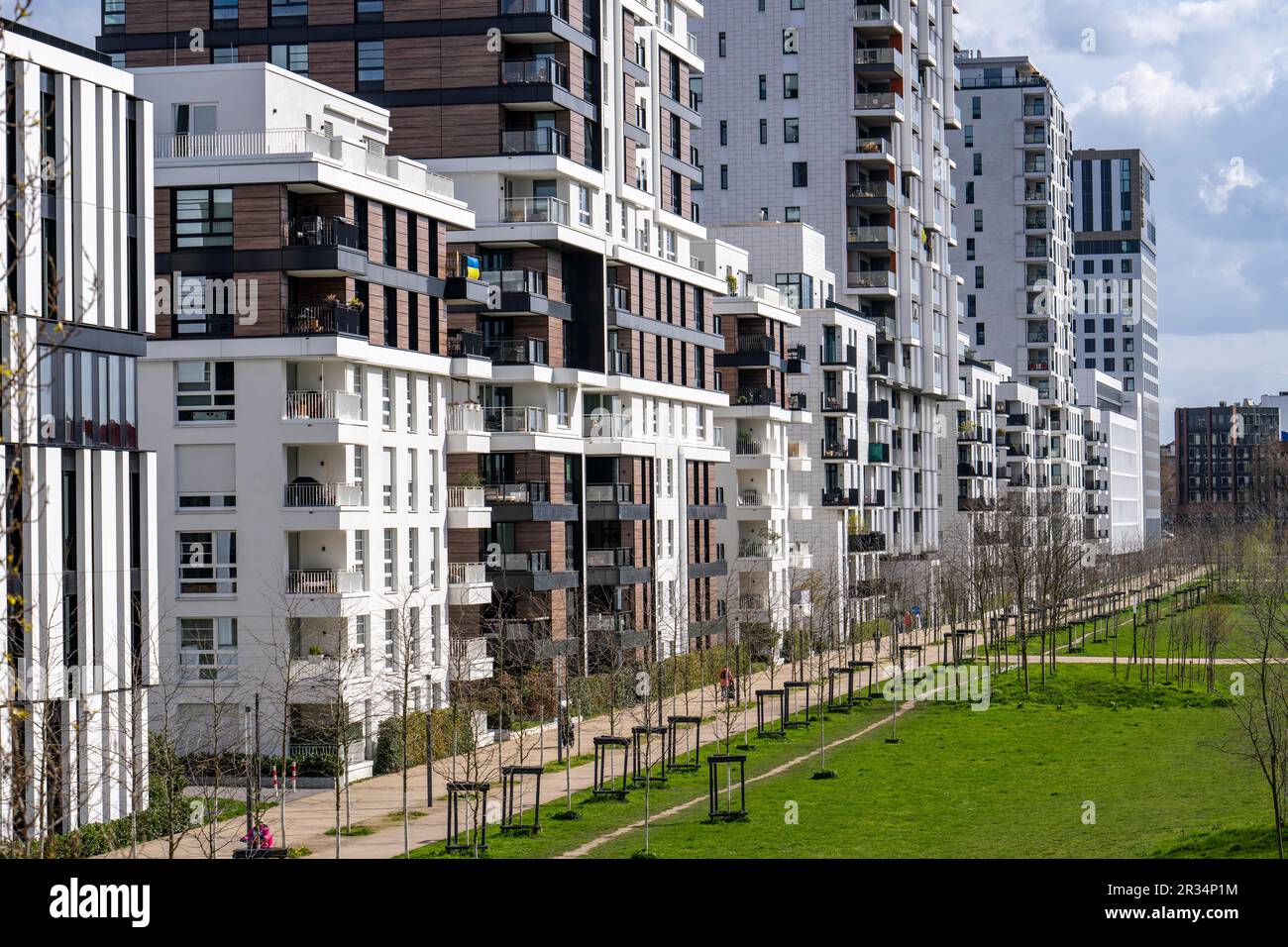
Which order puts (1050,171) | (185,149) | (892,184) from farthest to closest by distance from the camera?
(1050,171) → (892,184) → (185,149)

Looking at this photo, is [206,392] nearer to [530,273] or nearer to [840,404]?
[530,273]

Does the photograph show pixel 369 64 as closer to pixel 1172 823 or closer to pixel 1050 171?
pixel 1172 823

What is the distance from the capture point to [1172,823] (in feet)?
143

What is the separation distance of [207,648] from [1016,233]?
13228 cm

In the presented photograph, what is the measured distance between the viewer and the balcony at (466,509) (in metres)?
65.3

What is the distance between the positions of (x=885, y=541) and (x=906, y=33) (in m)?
37.9

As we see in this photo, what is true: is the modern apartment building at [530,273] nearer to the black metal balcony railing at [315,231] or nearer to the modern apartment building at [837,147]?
the black metal balcony railing at [315,231]

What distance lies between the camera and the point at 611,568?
76.0 m

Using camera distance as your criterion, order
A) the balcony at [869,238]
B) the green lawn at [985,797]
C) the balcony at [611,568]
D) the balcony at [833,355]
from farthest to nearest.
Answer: the balcony at [869,238] → the balcony at [833,355] → the balcony at [611,568] → the green lawn at [985,797]

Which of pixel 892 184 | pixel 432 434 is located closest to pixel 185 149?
pixel 432 434

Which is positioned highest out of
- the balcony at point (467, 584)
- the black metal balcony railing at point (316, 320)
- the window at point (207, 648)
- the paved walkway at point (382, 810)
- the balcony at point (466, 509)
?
the black metal balcony railing at point (316, 320)

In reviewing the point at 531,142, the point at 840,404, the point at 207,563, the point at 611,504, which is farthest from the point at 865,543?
the point at 207,563

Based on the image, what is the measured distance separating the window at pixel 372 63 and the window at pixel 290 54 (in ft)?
8.55

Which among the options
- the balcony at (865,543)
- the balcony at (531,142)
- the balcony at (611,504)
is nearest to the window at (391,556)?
the balcony at (611,504)
